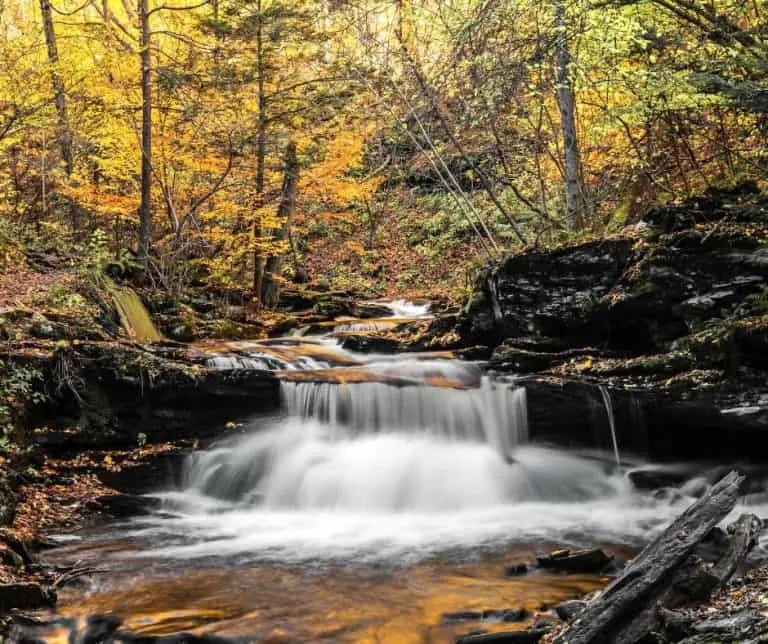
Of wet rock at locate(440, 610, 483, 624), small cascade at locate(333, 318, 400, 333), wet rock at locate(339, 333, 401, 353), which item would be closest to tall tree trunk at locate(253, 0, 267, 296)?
small cascade at locate(333, 318, 400, 333)

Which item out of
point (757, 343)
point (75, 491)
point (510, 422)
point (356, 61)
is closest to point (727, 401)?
point (757, 343)

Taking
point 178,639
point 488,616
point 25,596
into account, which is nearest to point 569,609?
point 488,616

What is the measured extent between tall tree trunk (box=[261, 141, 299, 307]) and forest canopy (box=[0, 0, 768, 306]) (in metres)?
0.05

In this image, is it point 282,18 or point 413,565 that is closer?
point 413,565

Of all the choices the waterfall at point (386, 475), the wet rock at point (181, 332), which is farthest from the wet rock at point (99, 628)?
the wet rock at point (181, 332)

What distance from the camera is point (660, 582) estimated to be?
3.72 metres

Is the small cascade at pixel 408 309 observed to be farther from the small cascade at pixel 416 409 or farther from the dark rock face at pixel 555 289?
the small cascade at pixel 416 409

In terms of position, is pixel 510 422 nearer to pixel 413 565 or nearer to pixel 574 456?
pixel 574 456

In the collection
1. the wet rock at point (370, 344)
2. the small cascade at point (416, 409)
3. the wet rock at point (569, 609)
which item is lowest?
the wet rock at point (569, 609)

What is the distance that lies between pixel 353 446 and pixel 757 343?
17.0ft

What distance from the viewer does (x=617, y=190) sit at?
12.4 meters

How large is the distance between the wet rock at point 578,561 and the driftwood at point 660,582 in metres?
1.29

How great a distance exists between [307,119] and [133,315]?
597 cm

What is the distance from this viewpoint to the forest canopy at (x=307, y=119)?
30.8ft
